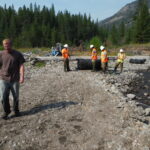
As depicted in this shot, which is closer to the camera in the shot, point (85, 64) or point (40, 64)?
point (85, 64)

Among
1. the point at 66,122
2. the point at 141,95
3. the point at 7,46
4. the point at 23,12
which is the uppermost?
the point at 23,12

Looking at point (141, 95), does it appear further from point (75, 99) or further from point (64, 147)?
point (64, 147)

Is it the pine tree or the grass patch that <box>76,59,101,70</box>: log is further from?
the pine tree

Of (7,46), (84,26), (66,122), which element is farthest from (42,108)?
(84,26)

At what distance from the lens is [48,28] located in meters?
99.9

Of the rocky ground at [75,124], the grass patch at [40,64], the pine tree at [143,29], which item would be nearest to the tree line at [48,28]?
the pine tree at [143,29]

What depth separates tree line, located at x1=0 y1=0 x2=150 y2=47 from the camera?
94.3m

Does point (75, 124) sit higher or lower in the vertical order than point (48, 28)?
lower

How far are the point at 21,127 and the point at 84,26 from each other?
11585 cm

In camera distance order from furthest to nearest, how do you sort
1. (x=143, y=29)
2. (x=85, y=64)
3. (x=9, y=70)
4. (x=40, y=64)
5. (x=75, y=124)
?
(x=143, y=29) → (x=40, y=64) → (x=85, y=64) → (x=75, y=124) → (x=9, y=70)

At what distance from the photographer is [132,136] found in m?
5.87

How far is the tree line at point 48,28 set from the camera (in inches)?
3713

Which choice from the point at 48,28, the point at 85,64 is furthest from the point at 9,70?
the point at 48,28

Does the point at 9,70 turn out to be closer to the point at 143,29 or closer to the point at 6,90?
the point at 6,90
